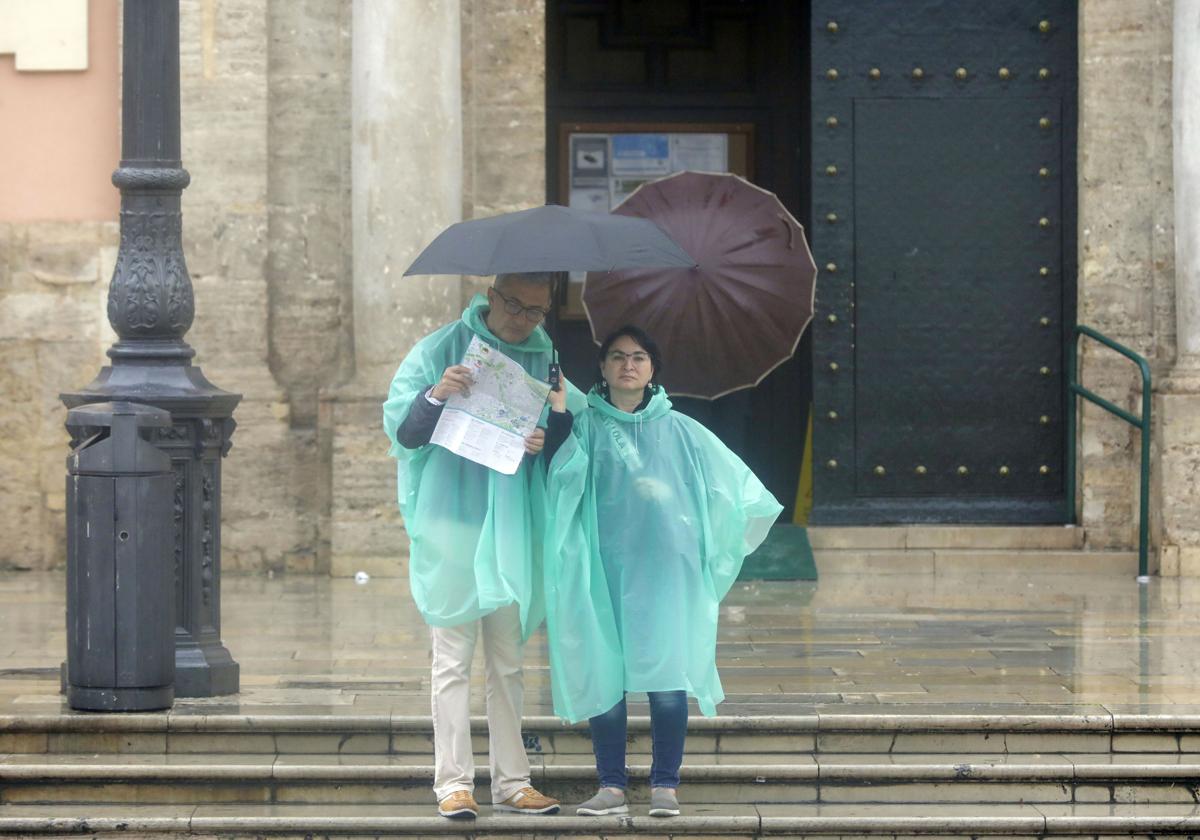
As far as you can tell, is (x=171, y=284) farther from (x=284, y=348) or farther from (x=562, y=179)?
(x=562, y=179)

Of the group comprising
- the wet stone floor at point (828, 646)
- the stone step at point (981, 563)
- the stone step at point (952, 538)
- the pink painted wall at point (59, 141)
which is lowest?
the wet stone floor at point (828, 646)

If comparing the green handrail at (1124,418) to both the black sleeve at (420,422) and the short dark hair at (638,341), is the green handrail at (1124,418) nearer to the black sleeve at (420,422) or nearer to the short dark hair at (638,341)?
the short dark hair at (638,341)

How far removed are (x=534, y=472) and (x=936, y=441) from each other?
5724 millimetres

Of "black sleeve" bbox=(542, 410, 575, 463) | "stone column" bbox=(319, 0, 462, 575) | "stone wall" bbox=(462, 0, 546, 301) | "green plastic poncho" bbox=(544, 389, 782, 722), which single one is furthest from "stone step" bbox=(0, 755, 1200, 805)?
"stone wall" bbox=(462, 0, 546, 301)

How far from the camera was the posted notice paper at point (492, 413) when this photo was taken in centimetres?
695

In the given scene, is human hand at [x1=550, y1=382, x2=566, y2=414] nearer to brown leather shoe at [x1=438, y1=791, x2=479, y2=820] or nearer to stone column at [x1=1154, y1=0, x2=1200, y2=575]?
brown leather shoe at [x1=438, y1=791, x2=479, y2=820]

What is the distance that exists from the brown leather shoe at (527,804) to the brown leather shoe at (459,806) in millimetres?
156

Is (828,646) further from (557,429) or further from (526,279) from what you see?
(526,279)

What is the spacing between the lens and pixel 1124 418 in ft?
39.0

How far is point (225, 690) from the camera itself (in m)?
8.28

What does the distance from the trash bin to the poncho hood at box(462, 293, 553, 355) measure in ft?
4.91

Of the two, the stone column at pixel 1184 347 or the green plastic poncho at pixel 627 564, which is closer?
the green plastic poncho at pixel 627 564

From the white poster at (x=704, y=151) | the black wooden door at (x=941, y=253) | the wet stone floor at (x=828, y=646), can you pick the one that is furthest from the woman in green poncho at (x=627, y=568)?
the white poster at (x=704, y=151)

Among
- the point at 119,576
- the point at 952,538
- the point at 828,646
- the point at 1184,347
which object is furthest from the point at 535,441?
the point at 1184,347
